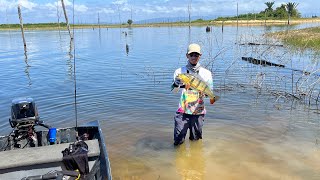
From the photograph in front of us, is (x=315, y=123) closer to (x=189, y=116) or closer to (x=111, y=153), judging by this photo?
(x=189, y=116)

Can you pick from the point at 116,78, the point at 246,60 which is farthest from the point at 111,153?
the point at 246,60

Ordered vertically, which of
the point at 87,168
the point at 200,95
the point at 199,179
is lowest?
the point at 199,179

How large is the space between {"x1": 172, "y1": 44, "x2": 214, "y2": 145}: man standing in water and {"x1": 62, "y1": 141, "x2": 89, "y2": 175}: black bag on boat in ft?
7.48

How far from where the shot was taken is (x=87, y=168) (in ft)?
15.7

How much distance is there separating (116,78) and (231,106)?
792 centimetres

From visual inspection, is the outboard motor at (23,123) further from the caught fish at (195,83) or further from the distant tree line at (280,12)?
the distant tree line at (280,12)

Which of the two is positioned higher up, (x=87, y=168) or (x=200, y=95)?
(x=200, y=95)

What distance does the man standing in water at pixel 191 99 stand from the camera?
20.8 ft

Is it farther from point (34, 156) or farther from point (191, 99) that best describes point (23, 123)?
point (191, 99)

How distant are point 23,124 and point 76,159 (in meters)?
1.72

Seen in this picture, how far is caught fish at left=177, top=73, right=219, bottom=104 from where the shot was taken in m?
6.04

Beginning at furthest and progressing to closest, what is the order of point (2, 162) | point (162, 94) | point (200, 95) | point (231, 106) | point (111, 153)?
point (162, 94) → point (231, 106) → point (111, 153) → point (200, 95) → point (2, 162)

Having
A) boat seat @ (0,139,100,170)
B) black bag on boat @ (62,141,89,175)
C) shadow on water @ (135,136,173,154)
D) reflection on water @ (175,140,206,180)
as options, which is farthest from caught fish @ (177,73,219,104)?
shadow on water @ (135,136,173,154)

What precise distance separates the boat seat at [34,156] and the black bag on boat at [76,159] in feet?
0.31
